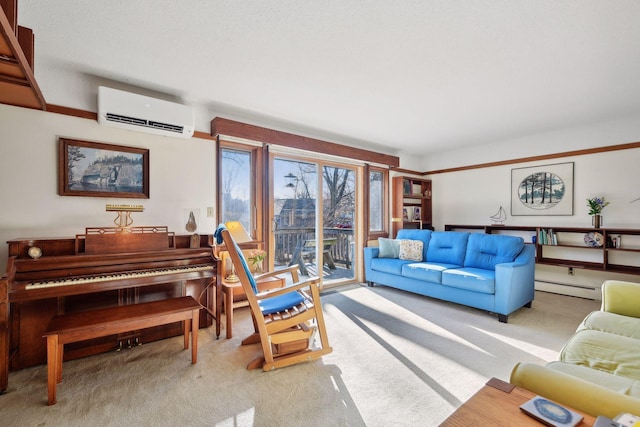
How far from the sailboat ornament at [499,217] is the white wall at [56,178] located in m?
4.63

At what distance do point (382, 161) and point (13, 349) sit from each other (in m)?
4.72

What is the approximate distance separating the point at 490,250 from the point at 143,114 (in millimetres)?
4245

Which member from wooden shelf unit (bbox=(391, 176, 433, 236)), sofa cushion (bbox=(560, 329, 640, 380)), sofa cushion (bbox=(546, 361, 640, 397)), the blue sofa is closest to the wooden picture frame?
the blue sofa

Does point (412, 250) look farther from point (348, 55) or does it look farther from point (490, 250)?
point (348, 55)

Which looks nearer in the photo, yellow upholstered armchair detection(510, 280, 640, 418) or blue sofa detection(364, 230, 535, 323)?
yellow upholstered armchair detection(510, 280, 640, 418)

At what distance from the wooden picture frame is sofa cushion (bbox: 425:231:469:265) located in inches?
150

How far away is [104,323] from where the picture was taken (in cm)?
185

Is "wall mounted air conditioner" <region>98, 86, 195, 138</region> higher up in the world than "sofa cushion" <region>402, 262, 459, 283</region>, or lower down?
higher up

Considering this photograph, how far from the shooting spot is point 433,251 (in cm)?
419

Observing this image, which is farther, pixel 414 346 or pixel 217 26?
pixel 414 346

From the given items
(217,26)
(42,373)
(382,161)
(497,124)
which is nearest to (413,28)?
(217,26)

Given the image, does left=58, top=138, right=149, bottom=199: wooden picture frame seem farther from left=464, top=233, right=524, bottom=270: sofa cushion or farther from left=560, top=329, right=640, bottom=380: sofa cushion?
left=464, top=233, right=524, bottom=270: sofa cushion

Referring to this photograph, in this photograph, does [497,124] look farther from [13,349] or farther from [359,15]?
[13,349]

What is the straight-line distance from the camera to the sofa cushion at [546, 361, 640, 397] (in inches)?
44.6
